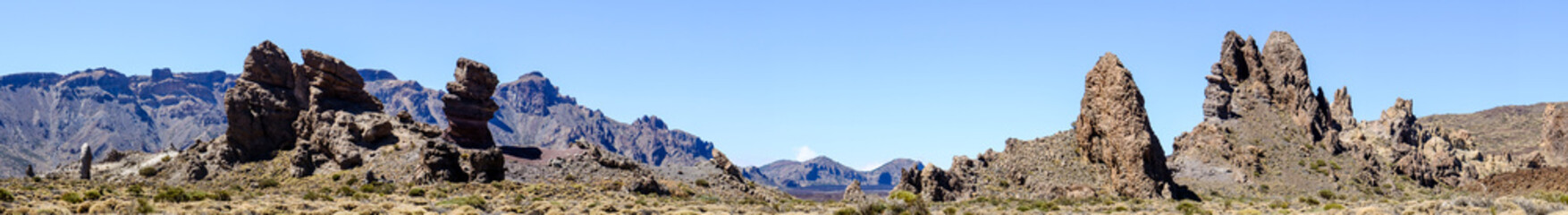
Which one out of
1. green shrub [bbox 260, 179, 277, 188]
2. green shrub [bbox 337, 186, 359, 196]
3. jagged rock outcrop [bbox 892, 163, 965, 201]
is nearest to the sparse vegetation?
green shrub [bbox 260, 179, 277, 188]

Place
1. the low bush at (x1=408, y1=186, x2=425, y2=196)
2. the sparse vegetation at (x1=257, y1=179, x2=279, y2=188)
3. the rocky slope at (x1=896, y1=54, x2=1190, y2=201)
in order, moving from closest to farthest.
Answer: the low bush at (x1=408, y1=186, x2=425, y2=196) < the sparse vegetation at (x1=257, y1=179, x2=279, y2=188) < the rocky slope at (x1=896, y1=54, x2=1190, y2=201)

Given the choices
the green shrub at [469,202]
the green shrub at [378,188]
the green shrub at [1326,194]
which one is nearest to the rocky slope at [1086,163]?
the green shrub at [1326,194]

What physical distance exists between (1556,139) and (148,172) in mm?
116698

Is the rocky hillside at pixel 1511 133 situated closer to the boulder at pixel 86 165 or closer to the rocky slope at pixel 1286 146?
the rocky slope at pixel 1286 146

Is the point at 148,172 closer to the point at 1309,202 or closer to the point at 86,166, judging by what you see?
the point at 86,166

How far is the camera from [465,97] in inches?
3068

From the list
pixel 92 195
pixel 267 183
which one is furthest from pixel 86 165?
pixel 92 195

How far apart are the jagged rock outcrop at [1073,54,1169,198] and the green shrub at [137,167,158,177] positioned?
2477 inches

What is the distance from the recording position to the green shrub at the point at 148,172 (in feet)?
230

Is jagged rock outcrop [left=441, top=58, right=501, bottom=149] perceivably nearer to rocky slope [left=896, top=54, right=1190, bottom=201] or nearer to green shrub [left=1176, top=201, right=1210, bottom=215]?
rocky slope [left=896, top=54, right=1190, bottom=201]

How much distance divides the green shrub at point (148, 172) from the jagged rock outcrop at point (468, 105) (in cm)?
1861

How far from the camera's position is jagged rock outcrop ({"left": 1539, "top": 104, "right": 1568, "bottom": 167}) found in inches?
3659

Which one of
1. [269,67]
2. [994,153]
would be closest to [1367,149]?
[994,153]

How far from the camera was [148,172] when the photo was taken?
7050cm
